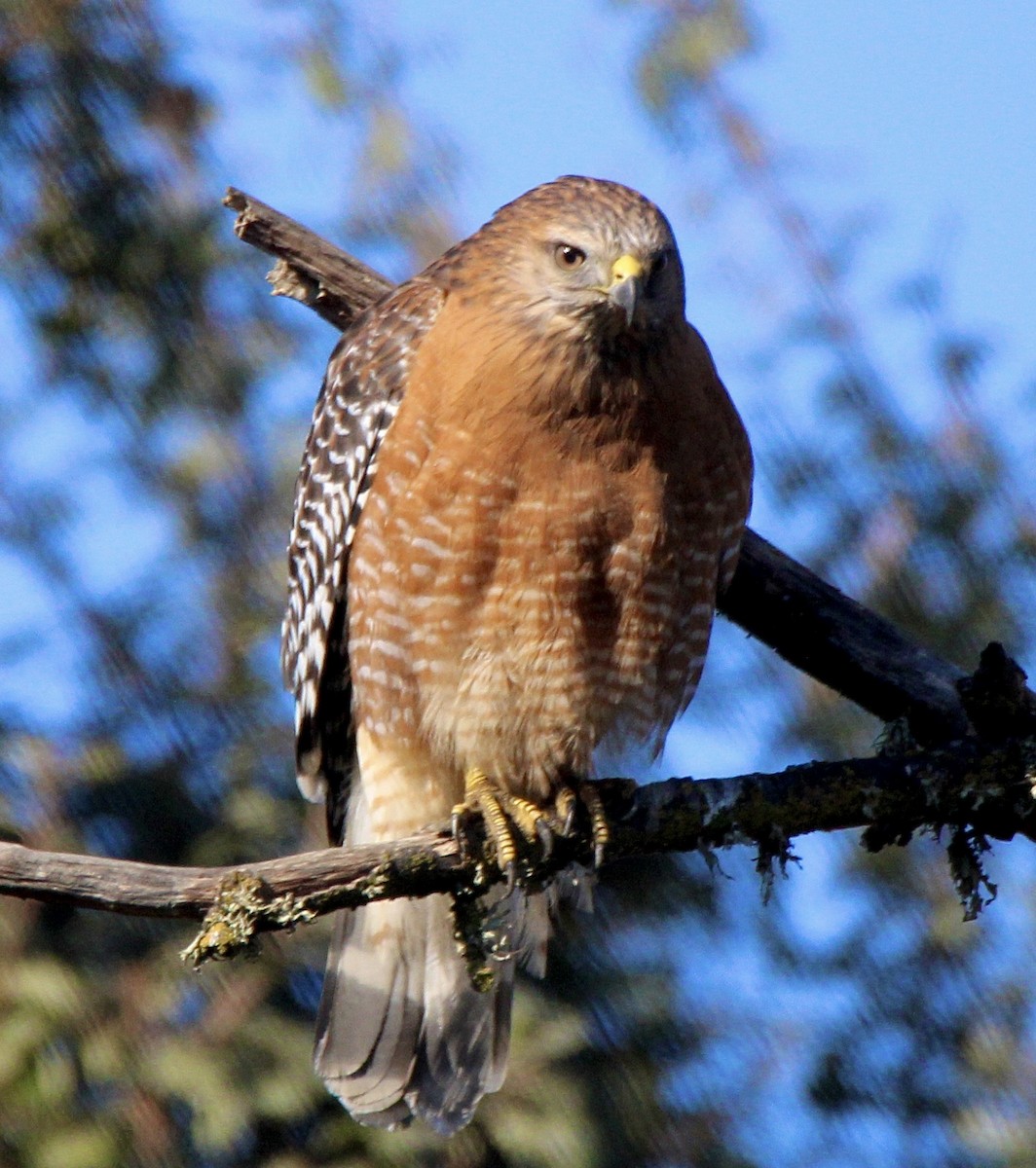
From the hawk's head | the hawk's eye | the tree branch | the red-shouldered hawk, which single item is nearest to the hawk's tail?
the red-shouldered hawk

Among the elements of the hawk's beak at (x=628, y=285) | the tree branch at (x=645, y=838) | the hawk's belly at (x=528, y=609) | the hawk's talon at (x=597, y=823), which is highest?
the hawk's beak at (x=628, y=285)

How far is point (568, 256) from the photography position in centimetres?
428

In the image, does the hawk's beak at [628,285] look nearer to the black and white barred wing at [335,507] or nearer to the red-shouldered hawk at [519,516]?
the red-shouldered hawk at [519,516]

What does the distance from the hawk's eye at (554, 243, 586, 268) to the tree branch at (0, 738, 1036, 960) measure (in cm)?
130

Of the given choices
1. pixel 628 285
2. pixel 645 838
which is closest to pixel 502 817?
pixel 645 838

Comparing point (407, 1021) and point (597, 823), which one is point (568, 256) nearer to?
point (597, 823)

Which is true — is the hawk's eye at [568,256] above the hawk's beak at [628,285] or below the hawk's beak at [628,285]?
above

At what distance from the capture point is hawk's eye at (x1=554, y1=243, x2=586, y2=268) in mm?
4246

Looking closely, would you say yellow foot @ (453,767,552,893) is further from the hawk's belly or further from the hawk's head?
the hawk's head

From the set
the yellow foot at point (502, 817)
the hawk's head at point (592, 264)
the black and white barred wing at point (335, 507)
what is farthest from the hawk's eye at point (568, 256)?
the yellow foot at point (502, 817)

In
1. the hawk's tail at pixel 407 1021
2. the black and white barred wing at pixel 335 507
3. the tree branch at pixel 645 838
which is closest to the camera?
the tree branch at pixel 645 838

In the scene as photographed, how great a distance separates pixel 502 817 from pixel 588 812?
0.82ft

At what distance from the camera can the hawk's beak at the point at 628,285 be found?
406cm

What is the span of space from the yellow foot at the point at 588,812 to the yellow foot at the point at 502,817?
48 mm
